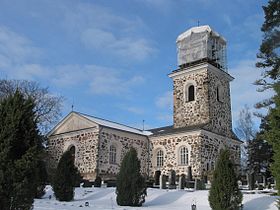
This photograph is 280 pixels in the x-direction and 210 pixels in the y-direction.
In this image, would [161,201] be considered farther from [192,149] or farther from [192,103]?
[192,103]

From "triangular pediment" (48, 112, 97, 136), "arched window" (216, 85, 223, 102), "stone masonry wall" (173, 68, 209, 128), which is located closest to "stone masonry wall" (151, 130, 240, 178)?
"stone masonry wall" (173, 68, 209, 128)

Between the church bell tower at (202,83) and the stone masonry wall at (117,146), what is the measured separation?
4.13m

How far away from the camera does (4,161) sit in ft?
29.1

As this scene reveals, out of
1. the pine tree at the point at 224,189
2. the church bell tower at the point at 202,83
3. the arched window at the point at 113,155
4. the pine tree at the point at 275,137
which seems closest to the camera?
the pine tree at the point at 275,137

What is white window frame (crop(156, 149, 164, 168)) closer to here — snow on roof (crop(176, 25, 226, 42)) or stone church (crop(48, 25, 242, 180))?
stone church (crop(48, 25, 242, 180))

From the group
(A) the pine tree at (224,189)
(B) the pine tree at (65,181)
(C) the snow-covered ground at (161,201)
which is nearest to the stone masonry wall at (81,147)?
(C) the snow-covered ground at (161,201)

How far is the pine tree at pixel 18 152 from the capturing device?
8797mm

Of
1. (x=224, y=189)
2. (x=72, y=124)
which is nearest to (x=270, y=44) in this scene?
(x=224, y=189)

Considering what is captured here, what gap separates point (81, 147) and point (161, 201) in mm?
15863

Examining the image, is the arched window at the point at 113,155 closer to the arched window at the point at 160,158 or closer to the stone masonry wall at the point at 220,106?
the arched window at the point at 160,158

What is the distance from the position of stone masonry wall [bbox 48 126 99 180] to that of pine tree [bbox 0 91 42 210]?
70.0 ft

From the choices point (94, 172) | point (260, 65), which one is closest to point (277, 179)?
point (260, 65)

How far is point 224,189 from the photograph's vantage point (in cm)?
1391

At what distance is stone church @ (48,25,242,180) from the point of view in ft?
103
